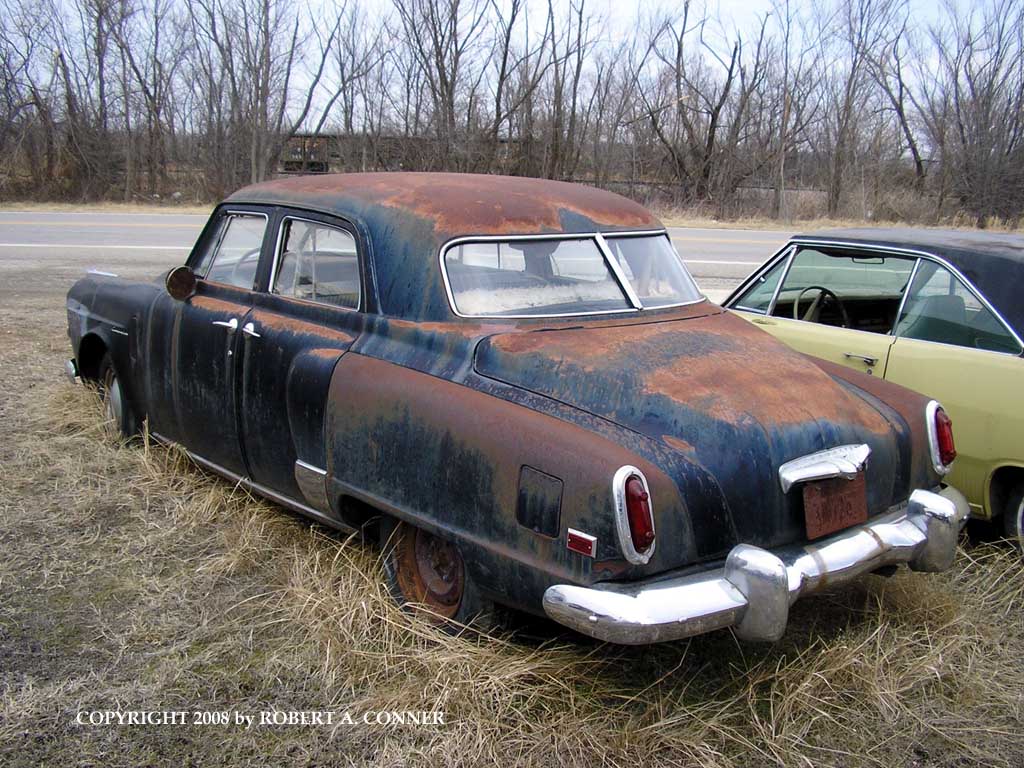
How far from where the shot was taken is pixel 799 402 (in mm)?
3229

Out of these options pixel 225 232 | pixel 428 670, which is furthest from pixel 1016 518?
pixel 225 232

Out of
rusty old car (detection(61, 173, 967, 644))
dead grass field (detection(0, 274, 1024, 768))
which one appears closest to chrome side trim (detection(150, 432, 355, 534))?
rusty old car (detection(61, 173, 967, 644))

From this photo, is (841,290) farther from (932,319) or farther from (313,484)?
(313,484)

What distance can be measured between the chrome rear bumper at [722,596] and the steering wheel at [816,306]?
2.43 metres

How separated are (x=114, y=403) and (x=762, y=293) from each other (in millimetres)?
3875

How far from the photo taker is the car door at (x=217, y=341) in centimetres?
421

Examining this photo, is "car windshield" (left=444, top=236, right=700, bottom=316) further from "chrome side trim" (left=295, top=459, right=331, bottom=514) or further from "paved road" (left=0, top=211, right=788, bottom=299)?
"paved road" (left=0, top=211, right=788, bottom=299)

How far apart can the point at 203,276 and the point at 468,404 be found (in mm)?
2206

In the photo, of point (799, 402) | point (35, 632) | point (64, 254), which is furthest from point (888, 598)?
point (64, 254)

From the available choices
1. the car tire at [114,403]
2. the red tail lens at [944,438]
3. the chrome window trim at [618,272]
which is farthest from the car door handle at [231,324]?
the red tail lens at [944,438]

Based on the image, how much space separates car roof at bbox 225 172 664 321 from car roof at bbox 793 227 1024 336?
145 centimetres

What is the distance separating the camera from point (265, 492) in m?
4.15

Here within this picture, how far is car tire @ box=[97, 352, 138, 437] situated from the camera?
5.24 metres

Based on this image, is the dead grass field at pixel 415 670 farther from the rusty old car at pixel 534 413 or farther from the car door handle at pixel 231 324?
the car door handle at pixel 231 324
